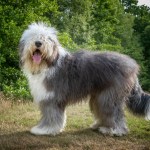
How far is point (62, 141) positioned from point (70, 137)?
26cm

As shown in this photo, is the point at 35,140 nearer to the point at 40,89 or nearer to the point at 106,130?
the point at 40,89

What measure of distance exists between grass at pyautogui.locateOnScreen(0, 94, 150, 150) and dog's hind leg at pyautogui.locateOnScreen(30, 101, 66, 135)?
4.2 inches

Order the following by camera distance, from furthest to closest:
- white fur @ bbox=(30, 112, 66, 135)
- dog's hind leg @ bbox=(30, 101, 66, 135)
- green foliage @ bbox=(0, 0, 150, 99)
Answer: green foliage @ bbox=(0, 0, 150, 99) < white fur @ bbox=(30, 112, 66, 135) < dog's hind leg @ bbox=(30, 101, 66, 135)

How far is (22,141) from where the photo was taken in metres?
6.55

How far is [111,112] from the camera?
6.87 meters

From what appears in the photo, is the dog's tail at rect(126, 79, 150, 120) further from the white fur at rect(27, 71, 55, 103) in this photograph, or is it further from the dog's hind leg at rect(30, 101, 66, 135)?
the white fur at rect(27, 71, 55, 103)

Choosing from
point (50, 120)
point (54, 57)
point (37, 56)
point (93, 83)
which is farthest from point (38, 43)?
point (50, 120)

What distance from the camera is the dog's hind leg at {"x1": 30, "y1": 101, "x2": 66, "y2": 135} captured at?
6.69 m

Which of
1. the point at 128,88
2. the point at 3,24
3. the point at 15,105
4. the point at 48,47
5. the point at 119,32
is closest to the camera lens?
the point at 48,47

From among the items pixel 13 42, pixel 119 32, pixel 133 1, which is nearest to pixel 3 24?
pixel 13 42

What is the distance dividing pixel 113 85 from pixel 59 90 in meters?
0.86

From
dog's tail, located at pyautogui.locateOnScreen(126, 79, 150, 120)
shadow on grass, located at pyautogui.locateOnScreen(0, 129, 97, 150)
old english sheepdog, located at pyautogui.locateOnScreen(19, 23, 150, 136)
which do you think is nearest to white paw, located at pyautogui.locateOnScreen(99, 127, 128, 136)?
old english sheepdog, located at pyautogui.locateOnScreen(19, 23, 150, 136)

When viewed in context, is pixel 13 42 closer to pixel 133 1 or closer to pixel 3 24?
pixel 3 24

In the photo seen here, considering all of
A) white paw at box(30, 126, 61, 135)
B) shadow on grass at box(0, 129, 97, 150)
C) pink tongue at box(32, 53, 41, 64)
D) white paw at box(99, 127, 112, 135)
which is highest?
pink tongue at box(32, 53, 41, 64)
